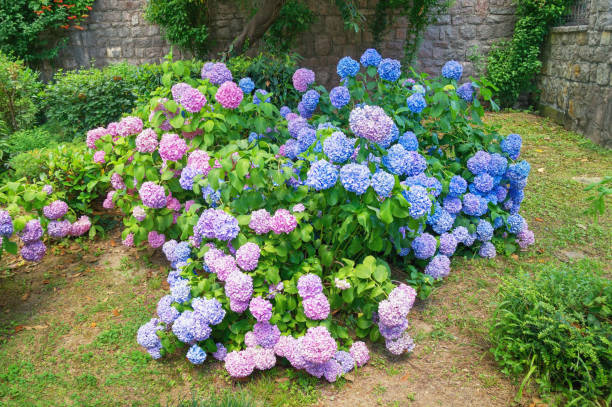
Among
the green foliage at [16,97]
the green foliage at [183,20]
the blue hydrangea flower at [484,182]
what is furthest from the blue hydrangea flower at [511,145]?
the green foliage at [183,20]

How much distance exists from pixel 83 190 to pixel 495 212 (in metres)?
3.25

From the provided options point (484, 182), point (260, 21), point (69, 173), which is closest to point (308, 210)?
point (484, 182)

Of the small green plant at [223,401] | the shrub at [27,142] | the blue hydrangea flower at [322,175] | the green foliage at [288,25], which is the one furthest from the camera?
the green foliage at [288,25]

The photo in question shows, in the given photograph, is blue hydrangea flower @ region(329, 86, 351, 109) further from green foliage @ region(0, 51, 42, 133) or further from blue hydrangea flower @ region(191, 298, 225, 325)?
green foliage @ region(0, 51, 42, 133)

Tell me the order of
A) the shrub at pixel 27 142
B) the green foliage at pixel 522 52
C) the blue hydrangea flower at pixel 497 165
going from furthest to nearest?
the green foliage at pixel 522 52, the shrub at pixel 27 142, the blue hydrangea flower at pixel 497 165

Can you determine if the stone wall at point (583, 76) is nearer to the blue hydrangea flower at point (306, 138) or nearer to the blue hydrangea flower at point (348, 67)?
the blue hydrangea flower at point (348, 67)

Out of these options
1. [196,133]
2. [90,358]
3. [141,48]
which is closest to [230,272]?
[90,358]

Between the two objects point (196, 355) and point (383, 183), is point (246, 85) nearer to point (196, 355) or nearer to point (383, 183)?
point (383, 183)

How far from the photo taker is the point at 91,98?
17.8 ft

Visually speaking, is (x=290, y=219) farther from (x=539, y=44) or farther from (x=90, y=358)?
(x=539, y=44)

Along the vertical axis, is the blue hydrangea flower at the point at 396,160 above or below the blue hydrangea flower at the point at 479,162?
above

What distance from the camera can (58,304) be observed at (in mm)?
3104

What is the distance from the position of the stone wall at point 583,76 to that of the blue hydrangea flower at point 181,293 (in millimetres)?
5625

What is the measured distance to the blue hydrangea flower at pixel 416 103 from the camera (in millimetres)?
3184
